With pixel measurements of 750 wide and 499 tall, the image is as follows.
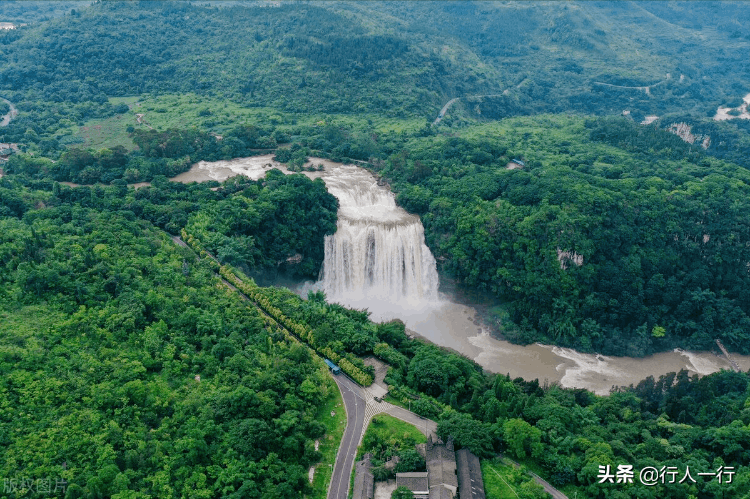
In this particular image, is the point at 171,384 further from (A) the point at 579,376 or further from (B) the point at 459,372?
(A) the point at 579,376

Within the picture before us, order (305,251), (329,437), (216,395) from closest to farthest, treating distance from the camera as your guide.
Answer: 1. (216,395)
2. (329,437)
3. (305,251)

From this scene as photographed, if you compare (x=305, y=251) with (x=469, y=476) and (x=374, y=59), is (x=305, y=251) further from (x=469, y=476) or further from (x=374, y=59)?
(x=374, y=59)

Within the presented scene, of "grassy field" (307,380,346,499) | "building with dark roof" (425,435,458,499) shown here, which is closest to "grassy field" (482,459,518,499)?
"building with dark roof" (425,435,458,499)

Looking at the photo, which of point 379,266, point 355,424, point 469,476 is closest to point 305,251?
point 379,266

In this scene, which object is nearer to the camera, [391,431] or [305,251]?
[391,431]

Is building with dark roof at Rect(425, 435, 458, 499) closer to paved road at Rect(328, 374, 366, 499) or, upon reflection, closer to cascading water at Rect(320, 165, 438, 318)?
paved road at Rect(328, 374, 366, 499)

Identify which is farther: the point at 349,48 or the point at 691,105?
the point at 691,105

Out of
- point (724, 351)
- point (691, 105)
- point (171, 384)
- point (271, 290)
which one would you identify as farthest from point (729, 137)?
point (171, 384)
